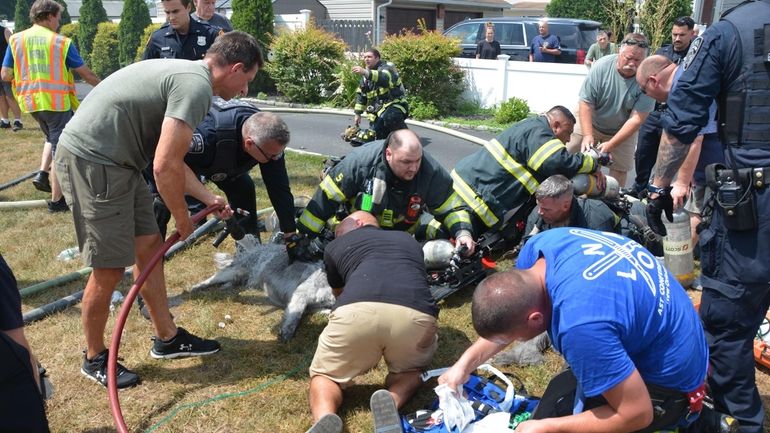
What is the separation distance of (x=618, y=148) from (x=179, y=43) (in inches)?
172

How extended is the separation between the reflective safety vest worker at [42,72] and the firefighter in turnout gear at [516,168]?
14.4 ft

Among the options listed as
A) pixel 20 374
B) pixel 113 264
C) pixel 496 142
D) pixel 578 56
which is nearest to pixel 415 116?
pixel 578 56

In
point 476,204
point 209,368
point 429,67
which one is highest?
point 429,67

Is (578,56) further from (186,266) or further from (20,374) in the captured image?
(20,374)

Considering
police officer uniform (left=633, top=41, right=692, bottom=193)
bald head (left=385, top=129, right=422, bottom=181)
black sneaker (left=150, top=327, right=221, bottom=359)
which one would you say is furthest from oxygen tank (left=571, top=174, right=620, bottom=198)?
black sneaker (left=150, top=327, right=221, bottom=359)

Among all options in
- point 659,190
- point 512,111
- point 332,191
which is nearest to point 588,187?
point 659,190

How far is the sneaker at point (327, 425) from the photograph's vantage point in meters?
2.79

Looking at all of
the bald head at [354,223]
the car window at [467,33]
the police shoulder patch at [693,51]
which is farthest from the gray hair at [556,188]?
the car window at [467,33]

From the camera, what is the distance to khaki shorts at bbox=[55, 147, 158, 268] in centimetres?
307

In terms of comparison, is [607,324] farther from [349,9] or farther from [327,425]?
[349,9]

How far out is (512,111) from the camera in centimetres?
1157

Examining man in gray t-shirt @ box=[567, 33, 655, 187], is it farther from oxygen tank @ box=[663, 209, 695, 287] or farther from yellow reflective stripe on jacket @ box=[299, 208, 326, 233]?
yellow reflective stripe on jacket @ box=[299, 208, 326, 233]

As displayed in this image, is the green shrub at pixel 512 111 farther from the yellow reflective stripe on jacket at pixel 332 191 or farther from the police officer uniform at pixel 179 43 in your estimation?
the yellow reflective stripe on jacket at pixel 332 191

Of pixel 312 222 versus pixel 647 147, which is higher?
pixel 647 147
